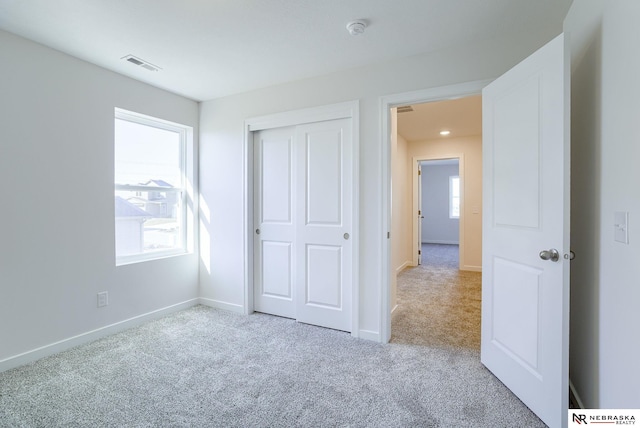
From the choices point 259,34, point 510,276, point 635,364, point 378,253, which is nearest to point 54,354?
point 378,253

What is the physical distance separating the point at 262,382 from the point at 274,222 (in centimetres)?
171

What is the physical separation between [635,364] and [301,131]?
9.31ft

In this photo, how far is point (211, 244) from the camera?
3730mm

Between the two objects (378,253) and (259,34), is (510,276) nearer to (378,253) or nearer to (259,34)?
(378,253)

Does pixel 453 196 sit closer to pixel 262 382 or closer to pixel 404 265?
pixel 404 265

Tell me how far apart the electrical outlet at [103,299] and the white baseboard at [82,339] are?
218mm

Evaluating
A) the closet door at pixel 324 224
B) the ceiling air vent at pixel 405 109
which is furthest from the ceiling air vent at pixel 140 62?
the ceiling air vent at pixel 405 109

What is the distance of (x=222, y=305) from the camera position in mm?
3652

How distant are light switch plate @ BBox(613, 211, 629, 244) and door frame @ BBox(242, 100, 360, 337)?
176 cm

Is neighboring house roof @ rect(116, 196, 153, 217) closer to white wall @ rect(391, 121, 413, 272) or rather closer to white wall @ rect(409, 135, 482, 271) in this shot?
white wall @ rect(391, 121, 413, 272)

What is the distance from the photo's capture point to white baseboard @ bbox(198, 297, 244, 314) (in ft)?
11.6

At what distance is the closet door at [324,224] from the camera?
2975 mm

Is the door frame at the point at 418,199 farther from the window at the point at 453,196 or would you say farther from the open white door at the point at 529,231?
the open white door at the point at 529,231

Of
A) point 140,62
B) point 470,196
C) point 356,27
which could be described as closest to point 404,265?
point 470,196
